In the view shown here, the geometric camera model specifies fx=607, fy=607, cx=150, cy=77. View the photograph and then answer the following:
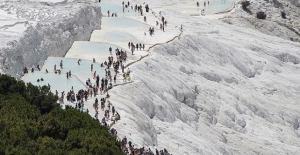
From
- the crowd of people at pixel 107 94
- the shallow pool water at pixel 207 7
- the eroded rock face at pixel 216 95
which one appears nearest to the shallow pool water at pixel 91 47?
the crowd of people at pixel 107 94

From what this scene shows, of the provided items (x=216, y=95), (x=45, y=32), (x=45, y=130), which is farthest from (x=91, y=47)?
(x=45, y=130)

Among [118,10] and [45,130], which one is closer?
[45,130]

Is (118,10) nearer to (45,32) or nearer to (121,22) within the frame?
(121,22)

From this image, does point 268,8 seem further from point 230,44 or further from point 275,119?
point 275,119

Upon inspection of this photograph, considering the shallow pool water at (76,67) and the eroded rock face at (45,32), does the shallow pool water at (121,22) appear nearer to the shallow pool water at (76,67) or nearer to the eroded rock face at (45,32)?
the eroded rock face at (45,32)

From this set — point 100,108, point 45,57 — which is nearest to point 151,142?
point 100,108

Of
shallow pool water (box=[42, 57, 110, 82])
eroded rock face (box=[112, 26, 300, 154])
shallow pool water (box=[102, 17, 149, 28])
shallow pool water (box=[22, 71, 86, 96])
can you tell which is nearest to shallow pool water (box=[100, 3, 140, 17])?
shallow pool water (box=[102, 17, 149, 28])
